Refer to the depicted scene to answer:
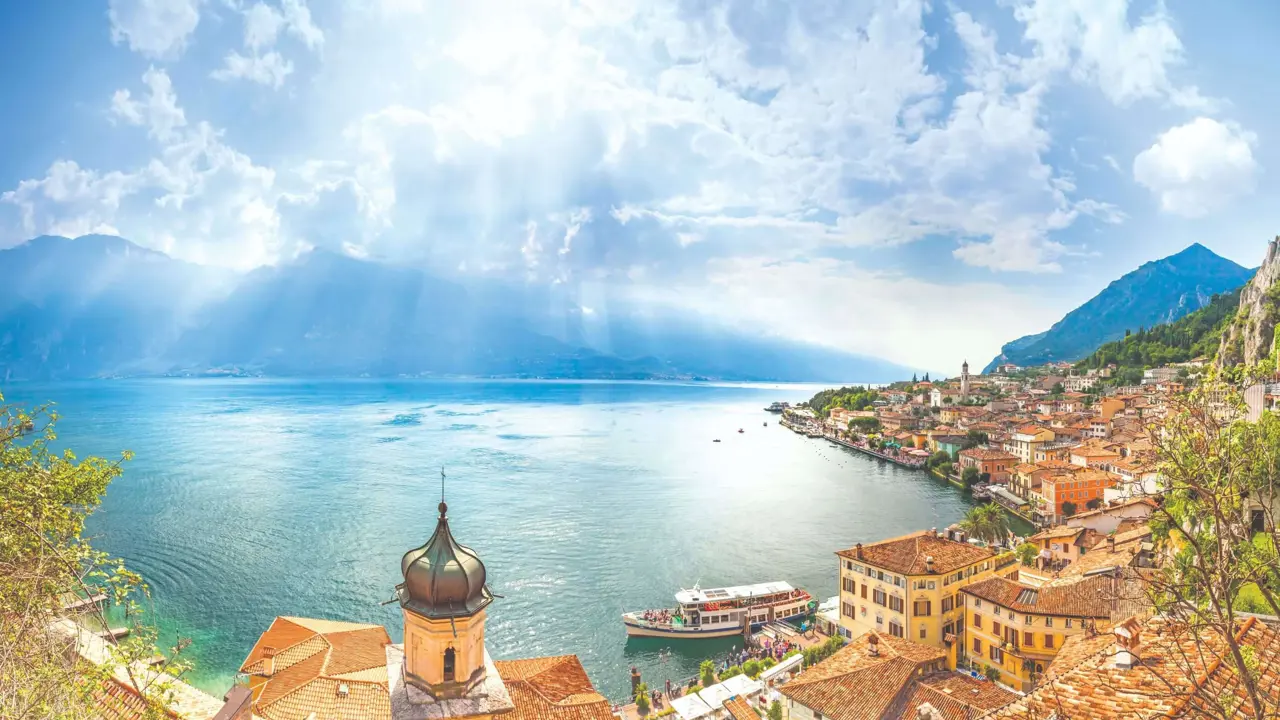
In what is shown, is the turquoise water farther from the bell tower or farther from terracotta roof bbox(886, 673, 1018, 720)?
terracotta roof bbox(886, 673, 1018, 720)

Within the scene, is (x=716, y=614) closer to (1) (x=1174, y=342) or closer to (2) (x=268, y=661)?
(2) (x=268, y=661)

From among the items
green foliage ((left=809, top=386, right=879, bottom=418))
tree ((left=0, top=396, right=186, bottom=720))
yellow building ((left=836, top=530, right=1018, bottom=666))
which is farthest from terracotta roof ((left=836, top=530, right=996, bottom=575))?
green foliage ((left=809, top=386, right=879, bottom=418))

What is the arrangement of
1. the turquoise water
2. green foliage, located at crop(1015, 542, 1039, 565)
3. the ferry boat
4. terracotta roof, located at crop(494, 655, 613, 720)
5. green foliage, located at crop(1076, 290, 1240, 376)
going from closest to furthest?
terracotta roof, located at crop(494, 655, 613, 720), the ferry boat, the turquoise water, green foliage, located at crop(1015, 542, 1039, 565), green foliage, located at crop(1076, 290, 1240, 376)

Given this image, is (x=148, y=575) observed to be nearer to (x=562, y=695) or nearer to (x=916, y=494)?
(x=562, y=695)

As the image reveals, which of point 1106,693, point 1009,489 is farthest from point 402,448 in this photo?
point 1106,693

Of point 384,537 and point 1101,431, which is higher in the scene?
point 1101,431

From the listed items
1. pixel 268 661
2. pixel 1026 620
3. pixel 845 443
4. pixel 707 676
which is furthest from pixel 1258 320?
pixel 268 661
